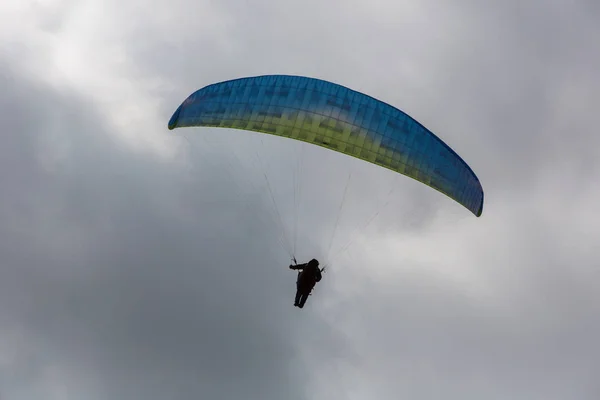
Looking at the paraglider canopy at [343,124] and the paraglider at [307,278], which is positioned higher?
the paraglider canopy at [343,124]

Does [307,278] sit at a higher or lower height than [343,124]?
lower

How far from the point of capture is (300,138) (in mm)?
36375

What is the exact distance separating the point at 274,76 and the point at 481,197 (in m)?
14.0

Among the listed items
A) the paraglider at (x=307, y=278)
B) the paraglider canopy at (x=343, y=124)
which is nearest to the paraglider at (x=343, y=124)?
the paraglider canopy at (x=343, y=124)

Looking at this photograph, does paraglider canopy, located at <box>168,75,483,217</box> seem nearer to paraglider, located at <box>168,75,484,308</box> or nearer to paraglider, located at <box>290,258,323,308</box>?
paraglider, located at <box>168,75,484,308</box>

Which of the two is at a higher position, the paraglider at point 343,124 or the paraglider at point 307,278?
the paraglider at point 343,124

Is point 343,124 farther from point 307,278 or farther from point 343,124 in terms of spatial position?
point 307,278

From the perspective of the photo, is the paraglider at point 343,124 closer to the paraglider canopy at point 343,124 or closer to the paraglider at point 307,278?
the paraglider canopy at point 343,124

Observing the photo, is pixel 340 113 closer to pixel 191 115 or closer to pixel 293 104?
pixel 293 104

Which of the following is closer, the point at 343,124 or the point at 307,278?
the point at 343,124

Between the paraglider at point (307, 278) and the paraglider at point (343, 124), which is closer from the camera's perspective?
the paraglider at point (343, 124)

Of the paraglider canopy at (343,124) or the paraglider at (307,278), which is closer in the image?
the paraglider canopy at (343,124)

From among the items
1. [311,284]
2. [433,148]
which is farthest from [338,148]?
[311,284]

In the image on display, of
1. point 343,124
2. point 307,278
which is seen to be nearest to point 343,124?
point 343,124
